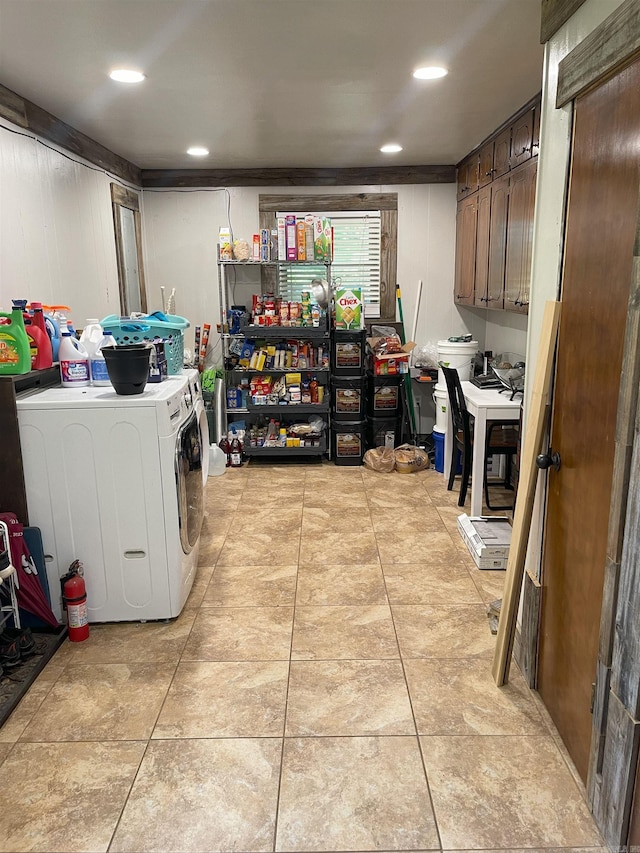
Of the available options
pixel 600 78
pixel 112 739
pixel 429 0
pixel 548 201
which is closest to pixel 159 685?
pixel 112 739

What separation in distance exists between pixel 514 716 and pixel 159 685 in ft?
4.26

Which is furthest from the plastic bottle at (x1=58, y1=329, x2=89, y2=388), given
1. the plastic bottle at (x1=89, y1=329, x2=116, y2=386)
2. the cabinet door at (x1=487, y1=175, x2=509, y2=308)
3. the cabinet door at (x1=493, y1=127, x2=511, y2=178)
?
the cabinet door at (x1=493, y1=127, x2=511, y2=178)

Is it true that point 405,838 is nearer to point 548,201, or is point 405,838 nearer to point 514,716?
point 514,716

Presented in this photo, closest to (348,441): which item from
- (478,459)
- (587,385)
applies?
(478,459)

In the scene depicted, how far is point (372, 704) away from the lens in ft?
7.22

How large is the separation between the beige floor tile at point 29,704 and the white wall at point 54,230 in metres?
1.80

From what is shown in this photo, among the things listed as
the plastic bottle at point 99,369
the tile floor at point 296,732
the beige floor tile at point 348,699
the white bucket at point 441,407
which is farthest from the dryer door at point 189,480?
the white bucket at point 441,407

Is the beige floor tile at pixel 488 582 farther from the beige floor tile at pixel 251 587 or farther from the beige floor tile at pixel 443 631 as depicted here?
the beige floor tile at pixel 251 587

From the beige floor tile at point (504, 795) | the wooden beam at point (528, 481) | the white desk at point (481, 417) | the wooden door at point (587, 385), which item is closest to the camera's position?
the wooden door at point (587, 385)

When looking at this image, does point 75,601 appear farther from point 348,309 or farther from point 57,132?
point 348,309

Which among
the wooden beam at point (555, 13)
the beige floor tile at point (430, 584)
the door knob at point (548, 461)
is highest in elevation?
the wooden beam at point (555, 13)

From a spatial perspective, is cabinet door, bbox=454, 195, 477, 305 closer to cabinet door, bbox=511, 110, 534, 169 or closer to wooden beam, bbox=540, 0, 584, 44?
cabinet door, bbox=511, 110, 534, 169

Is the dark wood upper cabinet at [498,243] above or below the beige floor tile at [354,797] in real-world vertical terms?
above

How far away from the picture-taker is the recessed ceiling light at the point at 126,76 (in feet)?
9.62
